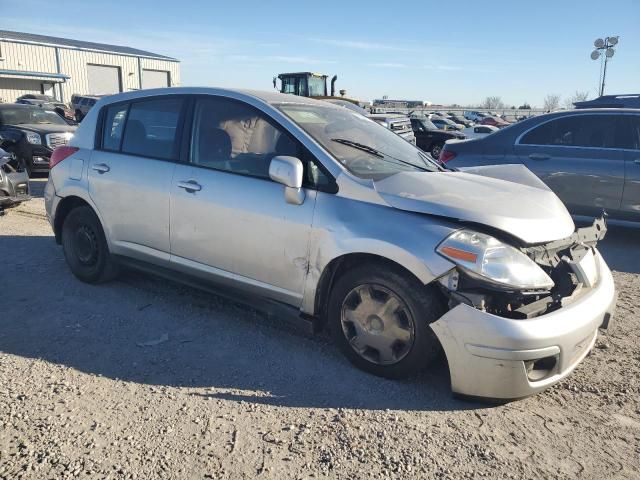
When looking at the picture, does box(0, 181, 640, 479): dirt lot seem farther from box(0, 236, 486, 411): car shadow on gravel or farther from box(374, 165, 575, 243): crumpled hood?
box(374, 165, 575, 243): crumpled hood

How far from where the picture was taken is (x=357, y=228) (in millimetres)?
3123

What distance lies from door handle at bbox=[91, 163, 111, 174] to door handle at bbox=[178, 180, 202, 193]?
95cm

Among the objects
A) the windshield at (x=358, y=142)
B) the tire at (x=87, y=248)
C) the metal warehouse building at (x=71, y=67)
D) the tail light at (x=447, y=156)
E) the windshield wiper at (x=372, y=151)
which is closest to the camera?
the windshield at (x=358, y=142)

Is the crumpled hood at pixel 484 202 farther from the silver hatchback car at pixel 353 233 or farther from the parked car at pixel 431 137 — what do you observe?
the parked car at pixel 431 137

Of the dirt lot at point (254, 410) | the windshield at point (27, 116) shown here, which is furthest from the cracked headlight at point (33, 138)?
the dirt lot at point (254, 410)

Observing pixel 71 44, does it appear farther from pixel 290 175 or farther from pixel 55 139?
pixel 290 175

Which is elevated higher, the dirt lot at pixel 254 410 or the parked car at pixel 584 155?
the parked car at pixel 584 155

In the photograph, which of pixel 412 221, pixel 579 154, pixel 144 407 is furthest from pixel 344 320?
pixel 579 154

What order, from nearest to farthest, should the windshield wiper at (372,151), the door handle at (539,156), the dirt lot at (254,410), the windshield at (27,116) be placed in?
the dirt lot at (254,410), the windshield wiper at (372,151), the door handle at (539,156), the windshield at (27,116)

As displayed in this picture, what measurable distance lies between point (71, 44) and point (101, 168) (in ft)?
163

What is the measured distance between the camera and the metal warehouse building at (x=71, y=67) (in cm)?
4094

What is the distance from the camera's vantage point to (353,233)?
3123 millimetres

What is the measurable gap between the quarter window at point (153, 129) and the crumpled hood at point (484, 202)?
1821 millimetres

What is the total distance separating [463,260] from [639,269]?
3.98 m
